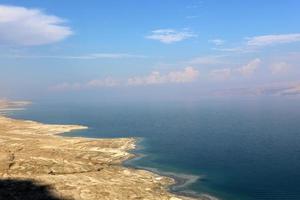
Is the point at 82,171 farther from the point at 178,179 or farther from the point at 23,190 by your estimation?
the point at 178,179

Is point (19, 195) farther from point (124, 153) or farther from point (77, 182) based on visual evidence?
point (124, 153)

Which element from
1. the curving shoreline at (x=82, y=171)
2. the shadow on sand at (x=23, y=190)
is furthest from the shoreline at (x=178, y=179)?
the shadow on sand at (x=23, y=190)

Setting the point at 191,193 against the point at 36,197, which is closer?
the point at 36,197

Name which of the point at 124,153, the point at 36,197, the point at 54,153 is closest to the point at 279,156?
the point at 124,153

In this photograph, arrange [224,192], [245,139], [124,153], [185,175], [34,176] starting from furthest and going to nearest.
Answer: [245,139]
[124,153]
[185,175]
[34,176]
[224,192]

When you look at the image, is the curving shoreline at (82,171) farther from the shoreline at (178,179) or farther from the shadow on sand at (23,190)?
the shadow on sand at (23,190)

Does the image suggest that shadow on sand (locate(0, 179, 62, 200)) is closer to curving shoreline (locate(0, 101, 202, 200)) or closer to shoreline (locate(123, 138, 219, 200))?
curving shoreline (locate(0, 101, 202, 200))
